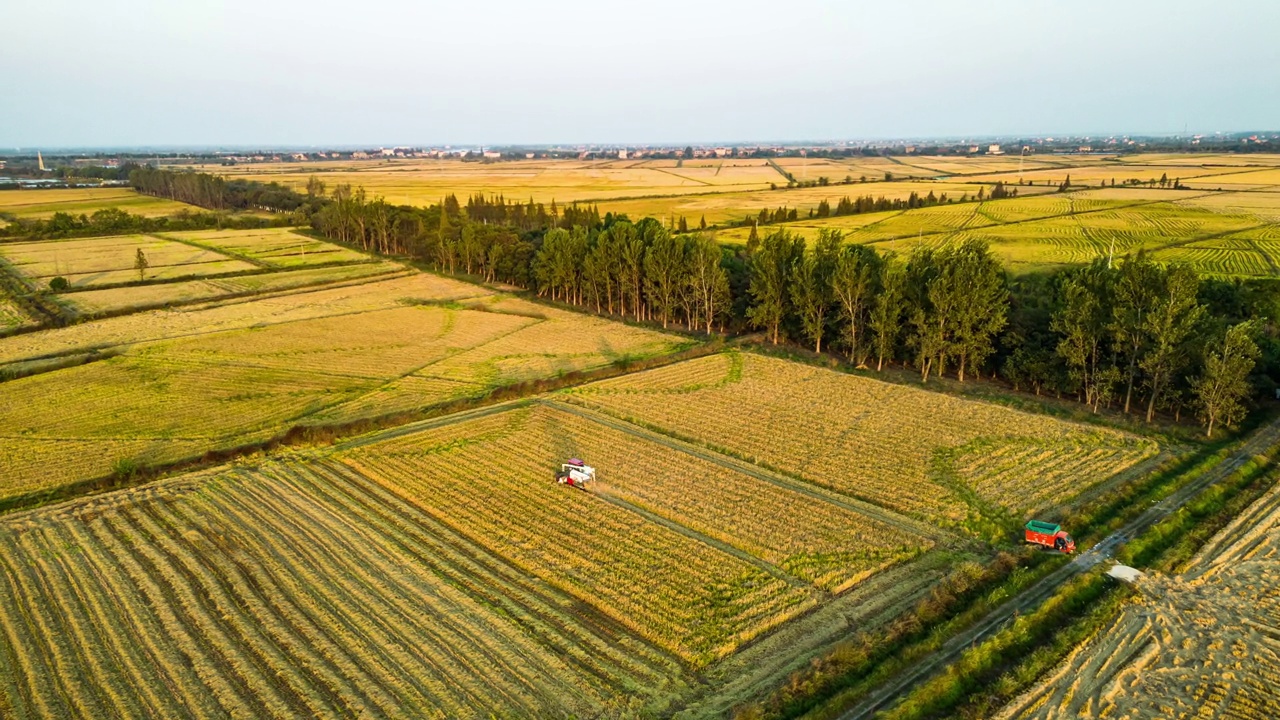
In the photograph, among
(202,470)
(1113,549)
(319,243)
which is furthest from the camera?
(319,243)

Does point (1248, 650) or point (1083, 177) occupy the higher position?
point (1083, 177)

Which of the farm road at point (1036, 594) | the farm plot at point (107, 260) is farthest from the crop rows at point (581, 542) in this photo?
the farm plot at point (107, 260)

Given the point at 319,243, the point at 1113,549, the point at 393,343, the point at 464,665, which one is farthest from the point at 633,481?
the point at 319,243

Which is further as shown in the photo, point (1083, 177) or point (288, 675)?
point (1083, 177)

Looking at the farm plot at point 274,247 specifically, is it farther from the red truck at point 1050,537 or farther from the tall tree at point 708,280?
the red truck at point 1050,537

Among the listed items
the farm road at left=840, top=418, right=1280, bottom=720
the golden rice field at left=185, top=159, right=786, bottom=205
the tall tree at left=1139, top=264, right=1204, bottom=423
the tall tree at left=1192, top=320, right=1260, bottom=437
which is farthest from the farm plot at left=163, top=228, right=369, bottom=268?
the tall tree at left=1192, top=320, right=1260, bottom=437

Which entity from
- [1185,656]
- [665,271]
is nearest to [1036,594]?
[1185,656]

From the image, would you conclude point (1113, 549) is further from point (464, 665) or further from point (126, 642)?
point (126, 642)
